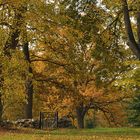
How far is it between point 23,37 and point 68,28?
3834mm

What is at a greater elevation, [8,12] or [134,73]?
[8,12]

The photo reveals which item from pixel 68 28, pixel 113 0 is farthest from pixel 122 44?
pixel 113 0

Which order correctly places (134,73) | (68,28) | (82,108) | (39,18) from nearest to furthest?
1. (134,73)
2. (39,18)
3. (68,28)
4. (82,108)

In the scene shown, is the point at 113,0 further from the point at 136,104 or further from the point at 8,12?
the point at 136,104

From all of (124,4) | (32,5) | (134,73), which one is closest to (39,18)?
(32,5)

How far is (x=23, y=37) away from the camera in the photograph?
2273 cm

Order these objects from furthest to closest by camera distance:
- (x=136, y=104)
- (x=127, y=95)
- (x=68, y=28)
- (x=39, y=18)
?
(x=127, y=95), (x=136, y=104), (x=68, y=28), (x=39, y=18)

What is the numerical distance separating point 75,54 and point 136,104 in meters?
12.1

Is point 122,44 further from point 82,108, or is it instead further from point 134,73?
point 82,108

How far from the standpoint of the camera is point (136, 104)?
3950cm

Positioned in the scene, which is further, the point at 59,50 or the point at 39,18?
the point at 59,50

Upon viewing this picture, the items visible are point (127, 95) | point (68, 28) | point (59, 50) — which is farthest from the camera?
point (127, 95)

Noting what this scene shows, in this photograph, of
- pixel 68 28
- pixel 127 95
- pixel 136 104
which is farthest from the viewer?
pixel 127 95

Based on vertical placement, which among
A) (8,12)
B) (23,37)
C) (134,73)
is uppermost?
(8,12)
